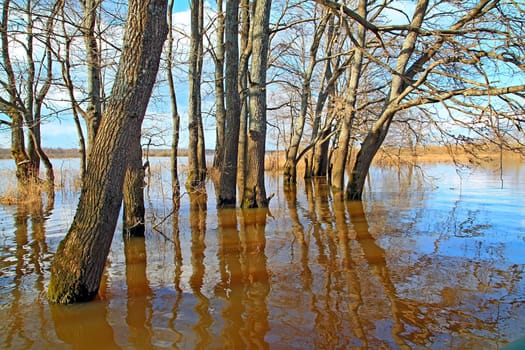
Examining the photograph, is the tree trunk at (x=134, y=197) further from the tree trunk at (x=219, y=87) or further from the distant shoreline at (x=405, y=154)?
the tree trunk at (x=219, y=87)

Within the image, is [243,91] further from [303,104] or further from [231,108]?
[303,104]

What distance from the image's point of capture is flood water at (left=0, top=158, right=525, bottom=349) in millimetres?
2969

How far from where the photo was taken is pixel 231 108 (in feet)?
32.4

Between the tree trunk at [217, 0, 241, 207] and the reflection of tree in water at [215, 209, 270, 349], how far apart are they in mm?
2612

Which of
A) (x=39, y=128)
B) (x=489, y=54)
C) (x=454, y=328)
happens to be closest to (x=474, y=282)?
(x=454, y=328)

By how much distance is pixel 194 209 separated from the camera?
10.1 meters

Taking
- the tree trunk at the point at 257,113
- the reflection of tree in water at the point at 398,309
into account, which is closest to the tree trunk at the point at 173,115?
the tree trunk at the point at 257,113

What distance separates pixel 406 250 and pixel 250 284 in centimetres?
260

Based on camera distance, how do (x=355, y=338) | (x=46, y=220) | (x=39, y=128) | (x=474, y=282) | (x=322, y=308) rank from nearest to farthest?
(x=355, y=338) → (x=322, y=308) → (x=474, y=282) → (x=46, y=220) → (x=39, y=128)

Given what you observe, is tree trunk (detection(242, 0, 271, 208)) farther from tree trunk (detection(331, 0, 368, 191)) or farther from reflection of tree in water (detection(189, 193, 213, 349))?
tree trunk (detection(331, 0, 368, 191))

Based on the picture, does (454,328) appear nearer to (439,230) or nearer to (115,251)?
(439,230)

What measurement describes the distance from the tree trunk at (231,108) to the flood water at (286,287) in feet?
7.45

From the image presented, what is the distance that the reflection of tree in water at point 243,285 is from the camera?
300 cm

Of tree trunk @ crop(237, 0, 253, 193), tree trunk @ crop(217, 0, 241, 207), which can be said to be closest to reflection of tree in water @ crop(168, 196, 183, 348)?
tree trunk @ crop(217, 0, 241, 207)
